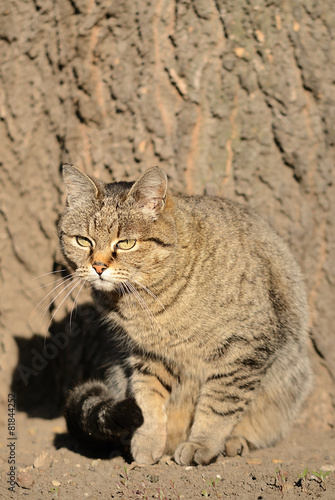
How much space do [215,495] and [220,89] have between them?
2702mm

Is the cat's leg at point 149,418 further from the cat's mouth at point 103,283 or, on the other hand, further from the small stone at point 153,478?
the cat's mouth at point 103,283

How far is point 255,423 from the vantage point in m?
3.48

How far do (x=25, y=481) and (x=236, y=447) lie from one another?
1.30 metres

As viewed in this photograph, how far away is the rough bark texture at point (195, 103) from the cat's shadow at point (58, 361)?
0.03 m

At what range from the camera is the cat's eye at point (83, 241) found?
3.02 metres

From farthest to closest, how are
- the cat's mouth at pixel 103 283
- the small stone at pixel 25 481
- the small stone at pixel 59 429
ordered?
the small stone at pixel 59 429
the cat's mouth at pixel 103 283
the small stone at pixel 25 481

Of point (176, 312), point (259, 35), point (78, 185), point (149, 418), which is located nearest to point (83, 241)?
point (78, 185)

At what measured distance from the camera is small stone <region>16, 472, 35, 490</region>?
9.02ft

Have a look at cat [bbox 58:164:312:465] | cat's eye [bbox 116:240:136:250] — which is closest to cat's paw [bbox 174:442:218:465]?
cat [bbox 58:164:312:465]

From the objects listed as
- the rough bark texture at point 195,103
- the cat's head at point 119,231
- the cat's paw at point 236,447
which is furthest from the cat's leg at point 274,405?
the cat's head at point 119,231

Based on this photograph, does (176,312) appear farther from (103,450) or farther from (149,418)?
(103,450)

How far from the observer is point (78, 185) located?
3.13 meters

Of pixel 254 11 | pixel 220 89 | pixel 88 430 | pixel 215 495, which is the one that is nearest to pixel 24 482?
pixel 88 430

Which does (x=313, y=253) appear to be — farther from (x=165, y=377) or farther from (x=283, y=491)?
(x=283, y=491)
